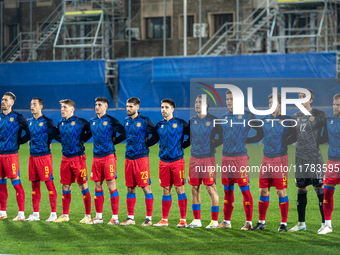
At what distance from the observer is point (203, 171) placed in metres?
7.76

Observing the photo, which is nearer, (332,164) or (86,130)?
(332,164)

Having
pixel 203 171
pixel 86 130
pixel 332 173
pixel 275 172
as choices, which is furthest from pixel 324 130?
pixel 86 130

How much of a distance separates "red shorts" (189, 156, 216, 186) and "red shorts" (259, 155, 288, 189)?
0.74 meters

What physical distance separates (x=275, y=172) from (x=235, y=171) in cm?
58

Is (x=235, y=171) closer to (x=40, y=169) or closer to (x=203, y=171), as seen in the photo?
(x=203, y=171)

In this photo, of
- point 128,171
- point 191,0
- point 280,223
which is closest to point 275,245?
point 280,223

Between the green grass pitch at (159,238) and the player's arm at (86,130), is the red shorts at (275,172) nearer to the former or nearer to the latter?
the green grass pitch at (159,238)

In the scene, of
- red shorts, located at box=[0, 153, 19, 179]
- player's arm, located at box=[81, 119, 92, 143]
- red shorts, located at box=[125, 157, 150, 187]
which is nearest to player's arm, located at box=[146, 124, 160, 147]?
red shorts, located at box=[125, 157, 150, 187]

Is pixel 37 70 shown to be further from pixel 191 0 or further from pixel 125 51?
pixel 191 0

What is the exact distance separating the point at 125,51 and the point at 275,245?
2522 centimetres

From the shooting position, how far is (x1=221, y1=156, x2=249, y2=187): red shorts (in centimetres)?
757

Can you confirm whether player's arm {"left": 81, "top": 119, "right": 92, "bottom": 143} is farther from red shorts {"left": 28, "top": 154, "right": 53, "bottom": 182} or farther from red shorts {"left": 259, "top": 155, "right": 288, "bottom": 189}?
red shorts {"left": 259, "top": 155, "right": 288, "bottom": 189}

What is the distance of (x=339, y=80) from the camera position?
76.3 ft

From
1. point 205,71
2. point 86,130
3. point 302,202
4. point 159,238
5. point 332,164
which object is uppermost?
point 205,71
